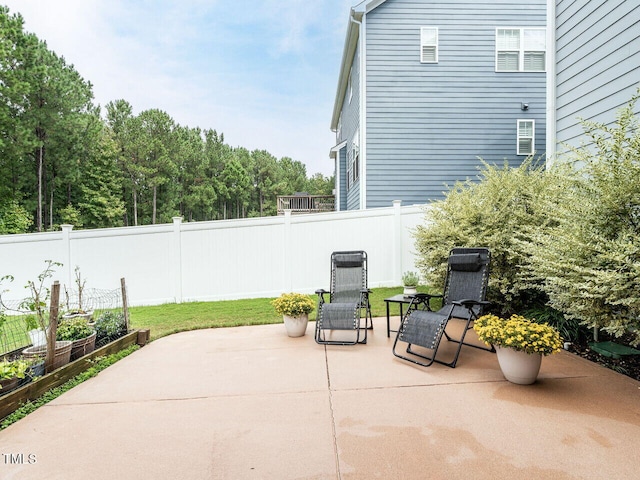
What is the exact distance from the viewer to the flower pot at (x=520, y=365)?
3051mm

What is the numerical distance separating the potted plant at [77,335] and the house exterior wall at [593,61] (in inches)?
235

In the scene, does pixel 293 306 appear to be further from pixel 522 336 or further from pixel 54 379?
pixel 522 336

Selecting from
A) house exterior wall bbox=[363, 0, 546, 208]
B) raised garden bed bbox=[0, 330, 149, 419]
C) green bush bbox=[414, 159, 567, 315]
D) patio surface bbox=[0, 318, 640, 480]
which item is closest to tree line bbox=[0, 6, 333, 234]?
house exterior wall bbox=[363, 0, 546, 208]

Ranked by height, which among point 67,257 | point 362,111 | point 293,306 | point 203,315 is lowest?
point 203,315

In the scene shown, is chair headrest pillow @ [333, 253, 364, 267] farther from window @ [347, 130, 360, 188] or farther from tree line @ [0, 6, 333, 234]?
tree line @ [0, 6, 333, 234]

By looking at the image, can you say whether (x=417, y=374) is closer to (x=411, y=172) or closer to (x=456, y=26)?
(x=411, y=172)

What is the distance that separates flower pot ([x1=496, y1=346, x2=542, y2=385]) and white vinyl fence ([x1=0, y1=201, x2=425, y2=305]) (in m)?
5.03

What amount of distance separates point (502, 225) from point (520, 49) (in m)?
6.91

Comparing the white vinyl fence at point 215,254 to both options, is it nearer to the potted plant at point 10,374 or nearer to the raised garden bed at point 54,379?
the raised garden bed at point 54,379

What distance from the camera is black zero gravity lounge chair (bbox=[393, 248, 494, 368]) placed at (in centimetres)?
368

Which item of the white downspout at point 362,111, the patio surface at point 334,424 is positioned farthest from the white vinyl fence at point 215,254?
the patio surface at point 334,424

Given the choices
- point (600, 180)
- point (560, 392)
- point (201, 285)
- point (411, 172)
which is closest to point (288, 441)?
point (560, 392)

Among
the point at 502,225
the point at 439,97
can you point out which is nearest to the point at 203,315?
the point at 502,225

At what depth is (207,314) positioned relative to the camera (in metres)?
6.43
